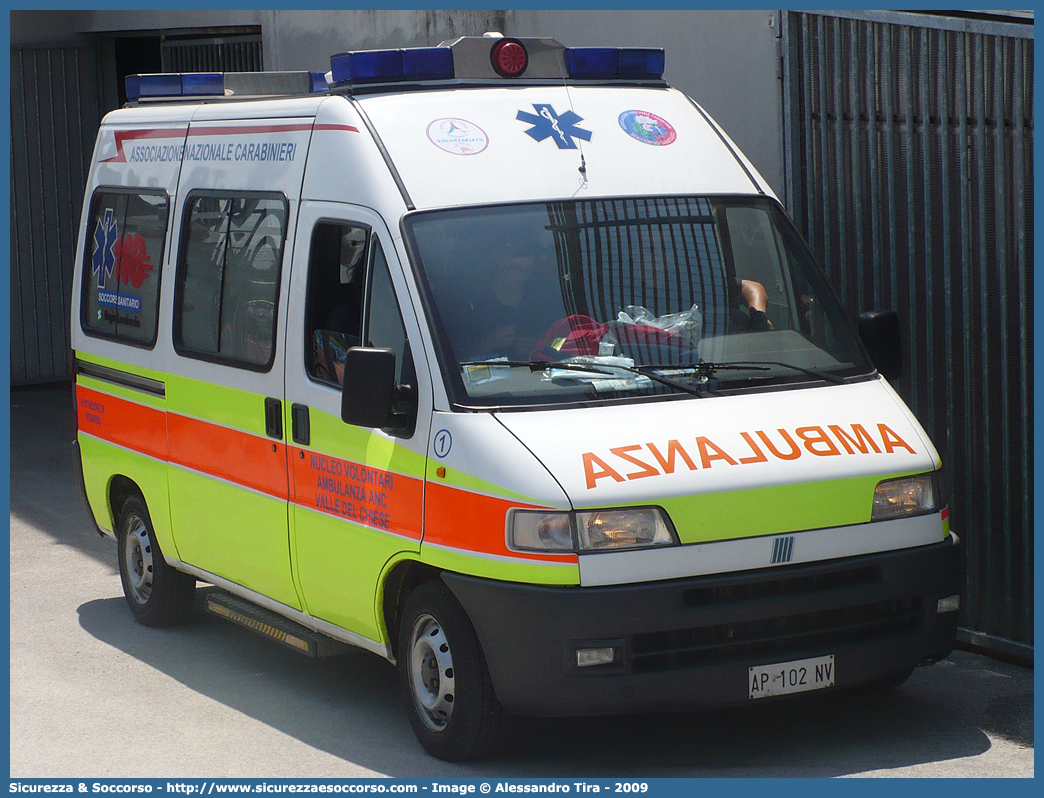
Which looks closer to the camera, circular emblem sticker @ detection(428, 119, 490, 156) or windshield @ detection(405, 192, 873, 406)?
windshield @ detection(405, 192, 873, 406)

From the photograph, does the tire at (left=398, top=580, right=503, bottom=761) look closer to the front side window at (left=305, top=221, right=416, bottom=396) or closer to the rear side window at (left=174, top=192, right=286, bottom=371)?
the front side window at (left=305, top=221, right=416, bottom=396)

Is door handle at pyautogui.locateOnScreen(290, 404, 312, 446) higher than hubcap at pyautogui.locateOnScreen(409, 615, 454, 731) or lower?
higher

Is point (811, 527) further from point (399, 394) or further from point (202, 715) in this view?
point (202, 715)

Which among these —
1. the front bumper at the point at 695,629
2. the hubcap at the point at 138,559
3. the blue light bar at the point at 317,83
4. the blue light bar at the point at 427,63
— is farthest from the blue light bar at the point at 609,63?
the hubcap at the point at 138,559

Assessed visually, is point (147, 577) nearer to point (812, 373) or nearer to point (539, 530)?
point (539, 530)

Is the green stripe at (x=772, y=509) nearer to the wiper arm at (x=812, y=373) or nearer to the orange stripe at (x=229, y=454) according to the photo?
the wiper arm at (x=812, y=373)

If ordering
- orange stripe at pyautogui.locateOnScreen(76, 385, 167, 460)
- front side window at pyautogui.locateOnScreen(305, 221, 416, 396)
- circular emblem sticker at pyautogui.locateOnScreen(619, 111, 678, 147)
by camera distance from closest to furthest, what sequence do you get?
front side window at pyautogui.locateOnScreen(305, 221, 416, 396) < circular emblem sticker at pyautogui.locateOnScreen(619, 111, 678, 147) < orange stripe at pyautogui.locateOnScreen(76, 385, 167, 460)

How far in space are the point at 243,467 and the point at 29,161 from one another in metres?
11.0

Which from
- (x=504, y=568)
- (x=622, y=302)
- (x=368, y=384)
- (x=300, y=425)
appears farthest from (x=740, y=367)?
(x=300, y=425)

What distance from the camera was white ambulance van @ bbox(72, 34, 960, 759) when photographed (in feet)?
17.8

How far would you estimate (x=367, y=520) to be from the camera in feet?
20.1

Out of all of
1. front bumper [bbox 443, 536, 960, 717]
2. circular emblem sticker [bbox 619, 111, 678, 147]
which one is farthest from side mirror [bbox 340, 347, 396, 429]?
circular emblem sticker [bbox 619, 111, 678, 147]

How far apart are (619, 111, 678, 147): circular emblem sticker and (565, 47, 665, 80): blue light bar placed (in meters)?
0.36

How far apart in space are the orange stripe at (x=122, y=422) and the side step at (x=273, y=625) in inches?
29.8
